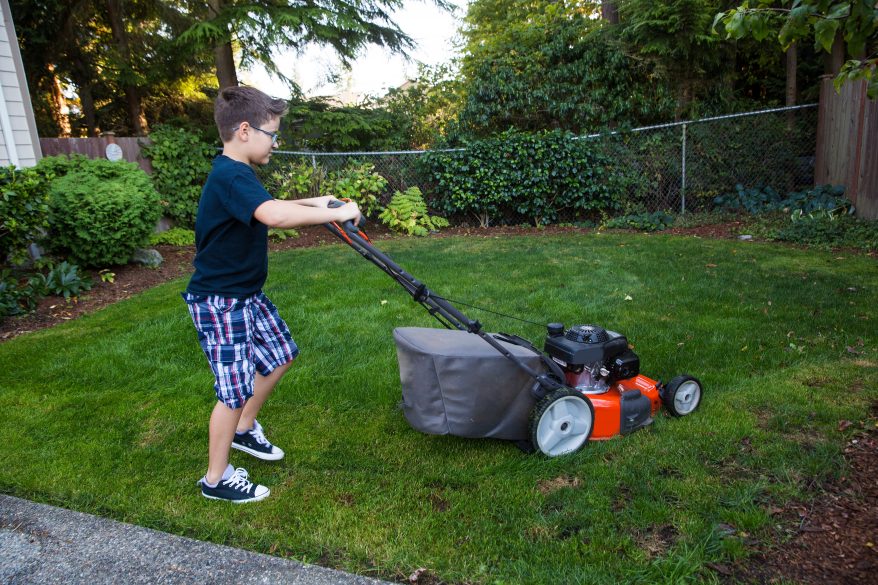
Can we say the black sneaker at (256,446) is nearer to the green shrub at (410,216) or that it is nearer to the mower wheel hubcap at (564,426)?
the mower wheel hubcap at (564,426)

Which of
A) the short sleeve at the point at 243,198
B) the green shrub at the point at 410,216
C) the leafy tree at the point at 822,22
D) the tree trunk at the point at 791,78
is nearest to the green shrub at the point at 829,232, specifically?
the tree trunk at the point at 791,78

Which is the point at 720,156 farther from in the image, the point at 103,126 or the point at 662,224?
the point at 103,126

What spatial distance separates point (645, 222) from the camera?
8984 mm

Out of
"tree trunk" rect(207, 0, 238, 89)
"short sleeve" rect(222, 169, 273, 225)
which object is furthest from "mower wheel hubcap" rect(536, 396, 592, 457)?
"tree trunk" rect(207, 0, 238, 89)

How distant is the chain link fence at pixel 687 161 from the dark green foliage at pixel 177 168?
1126 millimetres

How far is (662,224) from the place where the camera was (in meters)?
8.95

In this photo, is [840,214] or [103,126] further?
[103,126]

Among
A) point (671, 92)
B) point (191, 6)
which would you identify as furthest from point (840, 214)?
point (191, 6)

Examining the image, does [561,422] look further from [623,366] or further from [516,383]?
[623,366]

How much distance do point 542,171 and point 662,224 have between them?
2001 mm

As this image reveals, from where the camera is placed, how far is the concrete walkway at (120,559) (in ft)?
6.92

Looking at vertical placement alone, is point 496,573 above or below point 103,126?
below

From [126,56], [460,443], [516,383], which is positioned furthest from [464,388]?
[126,56]

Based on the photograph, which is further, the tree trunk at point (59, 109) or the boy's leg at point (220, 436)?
the tree trunk at point (59, 109)
